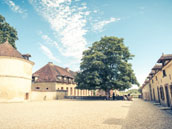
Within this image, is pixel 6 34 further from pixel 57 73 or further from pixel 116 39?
pixel 116 39

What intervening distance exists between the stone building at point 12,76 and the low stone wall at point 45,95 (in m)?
2.61

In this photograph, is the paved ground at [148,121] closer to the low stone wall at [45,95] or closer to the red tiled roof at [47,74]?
the low stone wall at [45,95]

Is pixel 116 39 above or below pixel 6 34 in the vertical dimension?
below

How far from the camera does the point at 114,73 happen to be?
27.4m

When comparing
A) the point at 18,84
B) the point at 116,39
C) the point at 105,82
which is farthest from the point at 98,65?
the point at 18,84

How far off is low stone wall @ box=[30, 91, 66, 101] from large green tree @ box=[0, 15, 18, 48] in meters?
16.1

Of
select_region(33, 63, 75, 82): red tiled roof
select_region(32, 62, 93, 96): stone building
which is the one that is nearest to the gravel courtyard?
select_region(32, 62, 93, 96): stone building

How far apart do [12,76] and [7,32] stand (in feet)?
55.0

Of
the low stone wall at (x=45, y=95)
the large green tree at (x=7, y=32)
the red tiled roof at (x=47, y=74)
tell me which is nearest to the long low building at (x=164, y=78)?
the low stone wall at (x=45, y=95)

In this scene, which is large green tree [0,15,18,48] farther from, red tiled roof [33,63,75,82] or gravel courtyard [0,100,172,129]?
gravel courtyard [0,100,172,129]

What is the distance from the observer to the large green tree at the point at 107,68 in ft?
86.8

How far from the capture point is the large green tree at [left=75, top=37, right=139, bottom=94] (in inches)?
1042

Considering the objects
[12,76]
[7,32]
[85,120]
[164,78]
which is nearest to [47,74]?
[12,76]

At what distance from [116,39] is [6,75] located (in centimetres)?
2408
